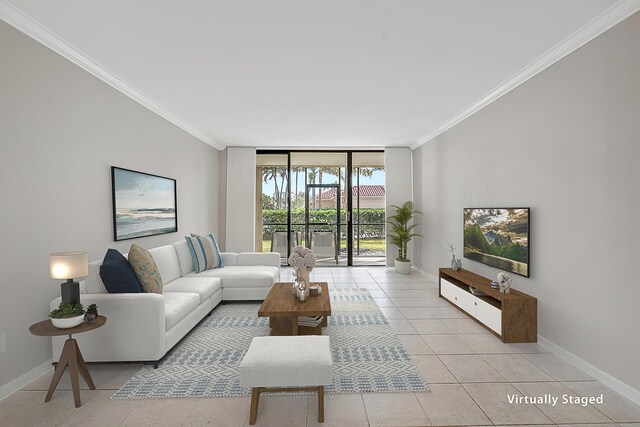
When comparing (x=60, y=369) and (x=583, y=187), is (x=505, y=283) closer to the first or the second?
(x=583, y=187)

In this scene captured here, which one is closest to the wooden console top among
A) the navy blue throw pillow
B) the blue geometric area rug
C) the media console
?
the media console

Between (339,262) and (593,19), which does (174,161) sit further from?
(593,19)

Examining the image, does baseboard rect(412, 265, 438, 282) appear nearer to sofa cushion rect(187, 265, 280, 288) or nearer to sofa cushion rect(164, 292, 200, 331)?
sofa cushion rect(187, 265, 280, 288)

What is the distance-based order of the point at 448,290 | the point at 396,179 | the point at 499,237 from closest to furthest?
the point at 499,237
the point at 448,290
the point at 396,179

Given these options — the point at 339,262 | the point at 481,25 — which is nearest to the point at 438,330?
the point at 481,25

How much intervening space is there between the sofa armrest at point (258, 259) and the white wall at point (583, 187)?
3236 millimetres

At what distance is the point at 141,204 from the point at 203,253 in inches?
43.6

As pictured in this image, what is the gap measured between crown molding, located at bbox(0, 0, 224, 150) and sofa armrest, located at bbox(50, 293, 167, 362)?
217 cm

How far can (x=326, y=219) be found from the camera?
26.1 feet

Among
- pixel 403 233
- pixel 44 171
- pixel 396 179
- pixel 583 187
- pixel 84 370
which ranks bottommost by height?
pixel 84 370

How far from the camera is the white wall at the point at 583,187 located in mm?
2451

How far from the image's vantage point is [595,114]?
2.73m

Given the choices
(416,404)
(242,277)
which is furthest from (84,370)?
(416,404)

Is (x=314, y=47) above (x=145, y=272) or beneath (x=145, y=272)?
above
